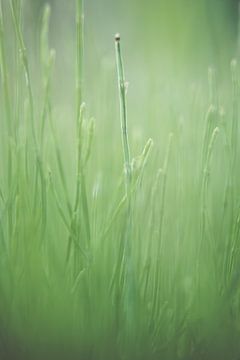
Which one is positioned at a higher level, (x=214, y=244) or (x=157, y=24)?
(x=157, y=24)

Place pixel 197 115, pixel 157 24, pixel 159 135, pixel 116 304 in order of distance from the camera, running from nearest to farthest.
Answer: pixel 116 304
pixel 197 115
pixel 159 135
pixel 157 24

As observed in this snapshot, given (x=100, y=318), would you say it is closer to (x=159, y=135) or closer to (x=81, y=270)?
(x=81, y=270)

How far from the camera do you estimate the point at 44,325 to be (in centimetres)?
46

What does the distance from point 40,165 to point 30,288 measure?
0.26 ft

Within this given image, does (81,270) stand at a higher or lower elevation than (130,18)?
lower

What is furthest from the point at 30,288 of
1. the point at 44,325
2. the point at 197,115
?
the point at 197,115

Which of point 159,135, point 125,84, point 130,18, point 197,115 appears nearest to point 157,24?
point 130,18

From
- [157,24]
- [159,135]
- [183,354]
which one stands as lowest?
[183,354]

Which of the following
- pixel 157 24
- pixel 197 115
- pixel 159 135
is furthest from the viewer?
pixel 157 24

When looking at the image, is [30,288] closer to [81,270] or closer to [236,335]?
[81,270]

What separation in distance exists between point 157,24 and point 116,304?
1.43 m

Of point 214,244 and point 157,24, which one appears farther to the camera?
point 157,24

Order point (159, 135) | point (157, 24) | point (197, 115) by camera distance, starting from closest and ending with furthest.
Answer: point (197, 115)
point (159, 135)
point (157, 24)

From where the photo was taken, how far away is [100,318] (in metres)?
0.46
